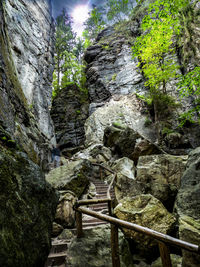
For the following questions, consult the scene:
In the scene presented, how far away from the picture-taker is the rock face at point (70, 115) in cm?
2179

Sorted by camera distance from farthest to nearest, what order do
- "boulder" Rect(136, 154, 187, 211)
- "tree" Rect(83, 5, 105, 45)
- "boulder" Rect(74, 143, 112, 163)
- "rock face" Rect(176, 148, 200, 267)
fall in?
"tree" Rect(83, 5, 105, 45) → "boulder" Rect(74, 143, 112, 163) → "boulder" Rect(136, 154, 187, 211) → "rock face" Rect(176, 148, 200, 267)

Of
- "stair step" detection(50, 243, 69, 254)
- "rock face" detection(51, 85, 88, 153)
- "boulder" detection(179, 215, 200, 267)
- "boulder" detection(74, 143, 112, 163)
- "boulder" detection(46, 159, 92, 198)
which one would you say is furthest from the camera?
"rock face" detection(51, 85, 88, 153)

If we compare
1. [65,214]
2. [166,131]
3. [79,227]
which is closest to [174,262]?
[79,227]

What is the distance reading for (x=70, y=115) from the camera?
23438 millimetres

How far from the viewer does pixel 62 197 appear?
15.3 ft

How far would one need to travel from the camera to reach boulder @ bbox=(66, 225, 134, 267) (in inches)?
102

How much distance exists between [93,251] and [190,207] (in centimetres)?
279

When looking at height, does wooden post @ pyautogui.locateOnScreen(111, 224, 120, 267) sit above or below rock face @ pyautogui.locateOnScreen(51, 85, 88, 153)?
below

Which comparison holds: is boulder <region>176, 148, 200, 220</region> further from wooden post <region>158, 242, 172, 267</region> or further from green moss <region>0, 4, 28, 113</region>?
green moss <region>0, 4, 28, 113</region>

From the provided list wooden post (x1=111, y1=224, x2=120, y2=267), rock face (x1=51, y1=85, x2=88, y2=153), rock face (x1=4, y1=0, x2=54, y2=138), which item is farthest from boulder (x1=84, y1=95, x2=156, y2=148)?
wooden post (x1=111, y1=224, x2=120, y2=267)

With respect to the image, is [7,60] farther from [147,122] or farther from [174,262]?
[147,122]

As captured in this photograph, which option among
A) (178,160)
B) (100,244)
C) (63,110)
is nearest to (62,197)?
(100,244)

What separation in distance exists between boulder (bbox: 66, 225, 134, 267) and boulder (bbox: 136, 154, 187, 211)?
348 cm

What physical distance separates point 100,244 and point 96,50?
27.6 m
